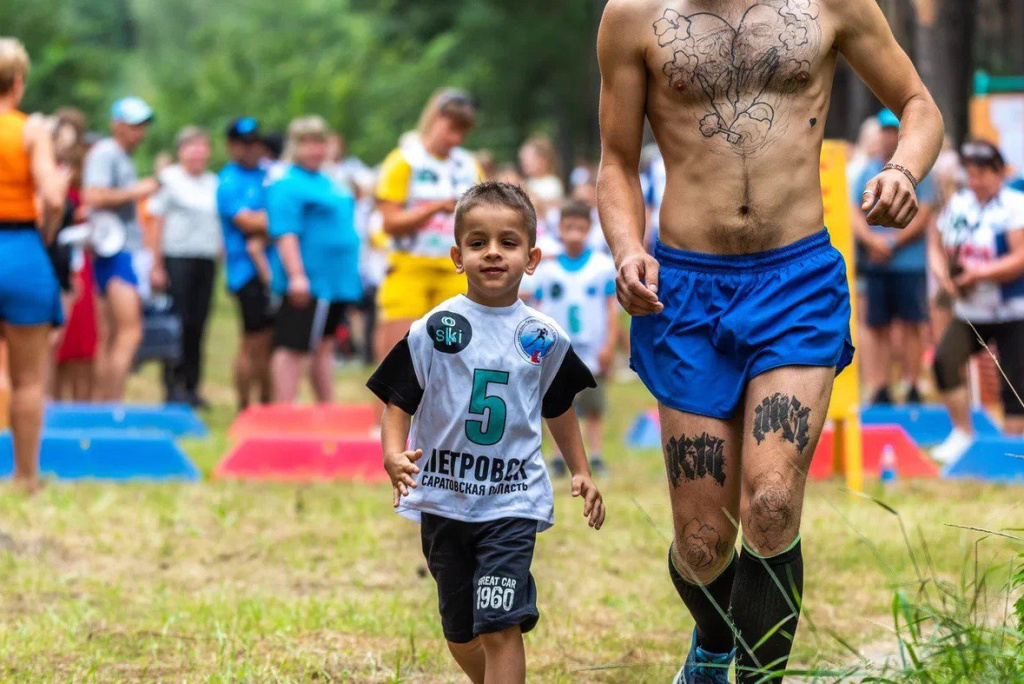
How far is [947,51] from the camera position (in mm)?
17484

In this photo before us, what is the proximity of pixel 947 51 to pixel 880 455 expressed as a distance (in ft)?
28.7

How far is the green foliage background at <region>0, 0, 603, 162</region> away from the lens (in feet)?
113

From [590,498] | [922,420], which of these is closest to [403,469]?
[590,498]

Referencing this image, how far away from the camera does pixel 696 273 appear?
4566 mm

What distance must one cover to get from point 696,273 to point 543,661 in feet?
5.21

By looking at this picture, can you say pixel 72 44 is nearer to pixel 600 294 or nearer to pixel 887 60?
pixel 600 294

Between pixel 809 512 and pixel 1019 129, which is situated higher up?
pixel 1019 129

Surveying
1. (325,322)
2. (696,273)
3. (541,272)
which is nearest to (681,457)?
(696,273)

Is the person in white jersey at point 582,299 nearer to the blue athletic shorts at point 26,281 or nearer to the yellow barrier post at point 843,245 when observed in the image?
the yellow barrier post at point 843,245

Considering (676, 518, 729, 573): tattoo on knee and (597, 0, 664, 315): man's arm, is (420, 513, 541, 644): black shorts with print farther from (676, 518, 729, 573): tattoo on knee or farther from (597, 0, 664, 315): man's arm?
(597, 0, 664, 315): man's arm

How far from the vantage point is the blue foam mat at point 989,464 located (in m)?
9.65

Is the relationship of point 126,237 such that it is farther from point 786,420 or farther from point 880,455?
point 786,420

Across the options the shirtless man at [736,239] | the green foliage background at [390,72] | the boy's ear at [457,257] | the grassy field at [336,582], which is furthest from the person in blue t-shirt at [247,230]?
the green foliage background at [390,72]

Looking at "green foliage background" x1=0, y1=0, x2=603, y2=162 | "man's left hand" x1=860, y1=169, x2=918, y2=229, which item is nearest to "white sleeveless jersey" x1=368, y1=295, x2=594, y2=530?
"man's left hand" x1=860, y1=169, x2=918, y2=229
